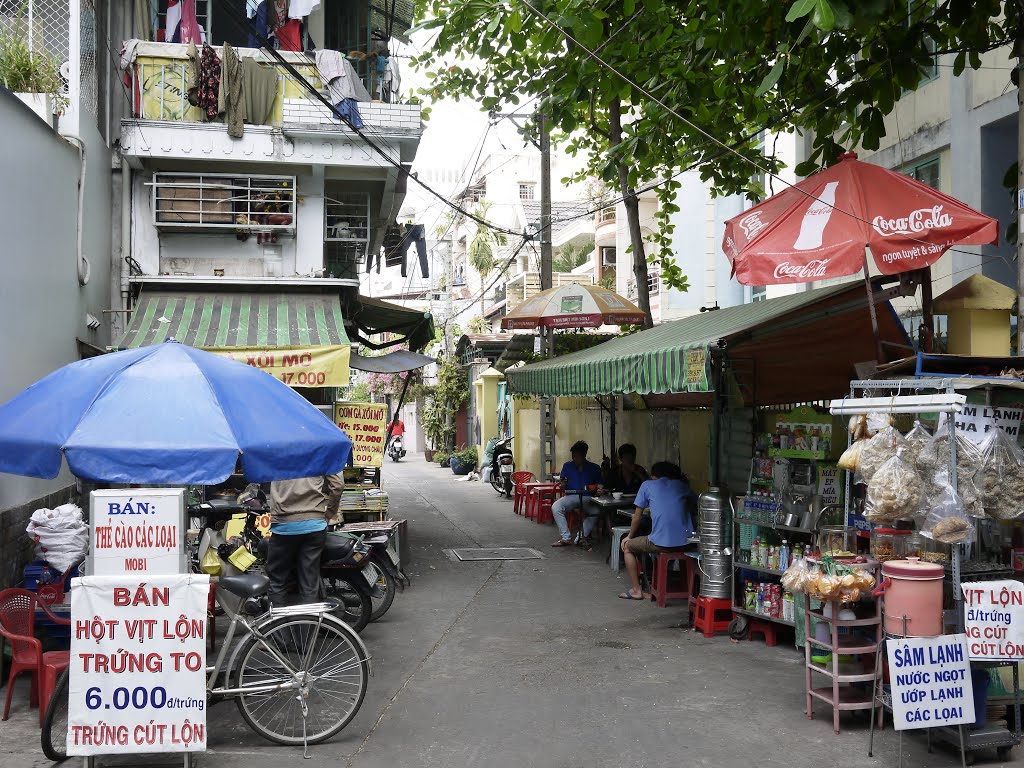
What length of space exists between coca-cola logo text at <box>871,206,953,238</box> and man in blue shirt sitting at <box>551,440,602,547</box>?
800 cm

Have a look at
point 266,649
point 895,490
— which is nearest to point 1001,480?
point 895,490

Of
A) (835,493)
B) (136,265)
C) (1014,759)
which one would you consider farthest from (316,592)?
(136,265)

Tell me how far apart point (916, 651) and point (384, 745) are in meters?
3.24

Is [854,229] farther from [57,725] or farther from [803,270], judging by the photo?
[57,725]

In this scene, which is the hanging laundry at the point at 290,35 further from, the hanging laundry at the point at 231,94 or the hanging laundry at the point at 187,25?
the hanging laundry at the point at 187,25

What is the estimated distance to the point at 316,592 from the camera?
766cm

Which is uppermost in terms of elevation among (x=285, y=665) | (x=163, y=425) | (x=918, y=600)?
(x=163, y=425)

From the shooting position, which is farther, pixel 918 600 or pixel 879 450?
pixel 879 450

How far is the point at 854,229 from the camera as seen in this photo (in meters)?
6.65

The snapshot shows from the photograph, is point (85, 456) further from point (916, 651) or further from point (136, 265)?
point (136, 265)

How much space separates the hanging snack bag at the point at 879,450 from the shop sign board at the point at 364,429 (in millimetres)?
6859

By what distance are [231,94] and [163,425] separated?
836cm

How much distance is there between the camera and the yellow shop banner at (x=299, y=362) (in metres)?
10.9

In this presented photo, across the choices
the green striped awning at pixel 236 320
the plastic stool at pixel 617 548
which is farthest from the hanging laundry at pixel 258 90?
the plastic stool at pixel 617 548
